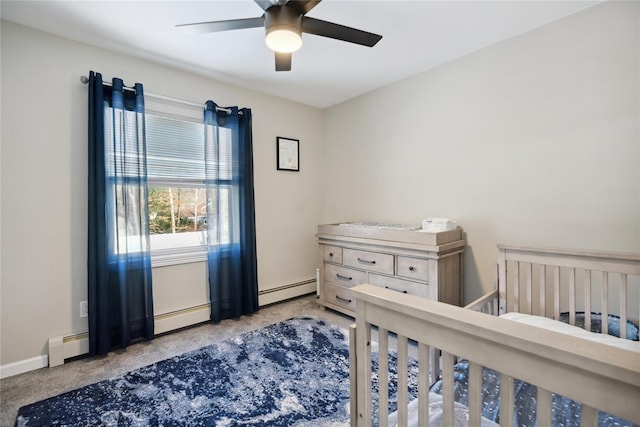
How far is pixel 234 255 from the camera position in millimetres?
2977

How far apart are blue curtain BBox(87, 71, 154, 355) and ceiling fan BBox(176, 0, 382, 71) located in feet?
3.55

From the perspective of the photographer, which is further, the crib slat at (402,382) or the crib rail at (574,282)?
the crib rail at (574,282)

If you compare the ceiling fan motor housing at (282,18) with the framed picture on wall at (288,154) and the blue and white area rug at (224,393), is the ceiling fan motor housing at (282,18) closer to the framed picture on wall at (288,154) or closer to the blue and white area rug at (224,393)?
the framed picture on wall at (288,154)

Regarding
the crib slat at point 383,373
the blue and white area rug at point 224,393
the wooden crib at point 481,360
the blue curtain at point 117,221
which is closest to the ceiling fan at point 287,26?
the blue curtain at point 117,221

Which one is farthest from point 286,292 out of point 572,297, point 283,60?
point 572,297

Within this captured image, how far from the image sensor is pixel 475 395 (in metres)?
0.69

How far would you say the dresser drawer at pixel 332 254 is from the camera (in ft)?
9.81

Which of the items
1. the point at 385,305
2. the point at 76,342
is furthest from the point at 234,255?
the point at 385,305

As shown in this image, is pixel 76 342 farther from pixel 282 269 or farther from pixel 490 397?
pixel 490 397

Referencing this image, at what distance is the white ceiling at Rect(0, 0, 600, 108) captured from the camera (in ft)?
6.20

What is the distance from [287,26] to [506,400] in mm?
1787

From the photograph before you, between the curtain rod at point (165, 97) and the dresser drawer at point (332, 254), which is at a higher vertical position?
the curtain rod at point (165, 97)

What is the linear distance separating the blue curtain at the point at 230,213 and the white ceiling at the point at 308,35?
0.51m

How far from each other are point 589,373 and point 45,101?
124 inches
